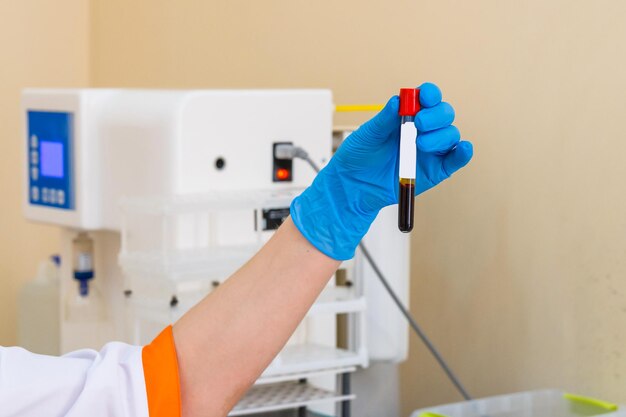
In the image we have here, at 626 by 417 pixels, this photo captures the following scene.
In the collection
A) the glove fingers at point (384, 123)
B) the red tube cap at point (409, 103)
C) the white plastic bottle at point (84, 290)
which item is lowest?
the white plastic bottle at point (84, 290)

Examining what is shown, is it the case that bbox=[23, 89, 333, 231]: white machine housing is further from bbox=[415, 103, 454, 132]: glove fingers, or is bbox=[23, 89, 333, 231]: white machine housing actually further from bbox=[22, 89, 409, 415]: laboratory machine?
bbox=[415, 103, 454, 132]: glove fingers

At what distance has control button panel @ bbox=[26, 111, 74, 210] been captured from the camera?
1690 mm

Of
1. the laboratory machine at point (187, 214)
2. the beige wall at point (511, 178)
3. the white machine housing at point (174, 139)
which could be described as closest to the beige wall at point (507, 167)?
the beige wall at point (511, 178)

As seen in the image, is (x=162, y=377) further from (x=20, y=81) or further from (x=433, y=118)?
(x=20, y=81)

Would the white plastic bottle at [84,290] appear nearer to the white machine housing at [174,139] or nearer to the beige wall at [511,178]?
the white machine housing at [174,139]

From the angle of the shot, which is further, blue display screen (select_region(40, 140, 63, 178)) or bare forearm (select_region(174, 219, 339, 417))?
blue display screen (select_region(40, 140, 63, 178))

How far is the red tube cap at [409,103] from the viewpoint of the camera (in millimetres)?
948

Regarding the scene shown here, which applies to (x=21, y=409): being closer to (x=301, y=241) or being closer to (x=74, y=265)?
(x=301, y=241)

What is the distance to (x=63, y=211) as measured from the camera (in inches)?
67.7

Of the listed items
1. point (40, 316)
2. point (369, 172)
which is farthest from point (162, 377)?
point (40, 316)

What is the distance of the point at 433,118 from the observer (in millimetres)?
944

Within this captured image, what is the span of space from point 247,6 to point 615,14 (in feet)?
3.40

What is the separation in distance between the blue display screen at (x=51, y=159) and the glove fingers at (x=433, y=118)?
0.92 meters

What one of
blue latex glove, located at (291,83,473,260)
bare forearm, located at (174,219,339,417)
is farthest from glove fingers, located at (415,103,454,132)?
bare forearm, located at (174,219,339,417)
